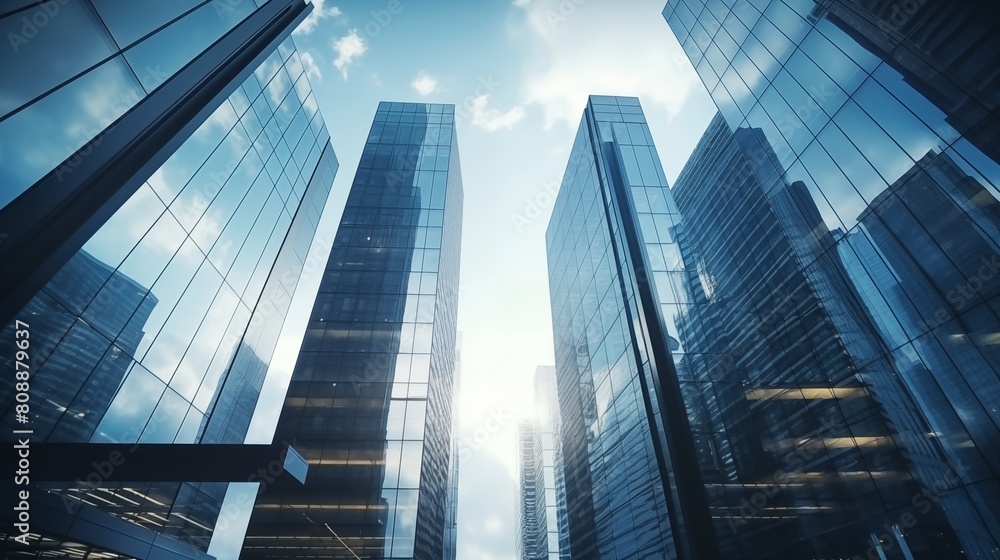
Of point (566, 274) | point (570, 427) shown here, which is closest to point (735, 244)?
point (566, 274)

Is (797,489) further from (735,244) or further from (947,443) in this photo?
(735,244)

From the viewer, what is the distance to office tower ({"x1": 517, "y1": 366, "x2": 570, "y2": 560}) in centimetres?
6829

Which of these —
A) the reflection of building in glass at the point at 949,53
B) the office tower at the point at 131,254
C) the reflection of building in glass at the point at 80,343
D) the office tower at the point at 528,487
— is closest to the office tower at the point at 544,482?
the office tower at the point at 528,487

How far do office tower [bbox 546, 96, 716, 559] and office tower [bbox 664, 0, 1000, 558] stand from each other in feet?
19.4

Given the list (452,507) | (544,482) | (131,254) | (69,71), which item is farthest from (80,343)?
(544,482)

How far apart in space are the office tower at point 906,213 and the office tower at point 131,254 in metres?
17.0

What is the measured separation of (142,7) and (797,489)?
87.4ft

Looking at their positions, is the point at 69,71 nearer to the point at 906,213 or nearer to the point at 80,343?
the point at 80,343

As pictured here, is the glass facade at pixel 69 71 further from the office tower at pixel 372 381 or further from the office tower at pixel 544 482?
the office tower at pixel 544 482

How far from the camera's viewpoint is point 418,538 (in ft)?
88.2

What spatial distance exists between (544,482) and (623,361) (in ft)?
270

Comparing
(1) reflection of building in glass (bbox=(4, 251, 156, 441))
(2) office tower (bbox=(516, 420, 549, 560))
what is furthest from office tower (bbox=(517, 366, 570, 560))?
(1) reflection of building in glass (bbox=(4, 251, 156, 441))

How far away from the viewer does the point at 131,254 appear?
10.7 metres

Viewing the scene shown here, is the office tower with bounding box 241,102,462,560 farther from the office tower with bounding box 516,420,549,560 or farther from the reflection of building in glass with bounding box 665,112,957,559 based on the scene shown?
the office tower with bounding box 516,420,549,560
